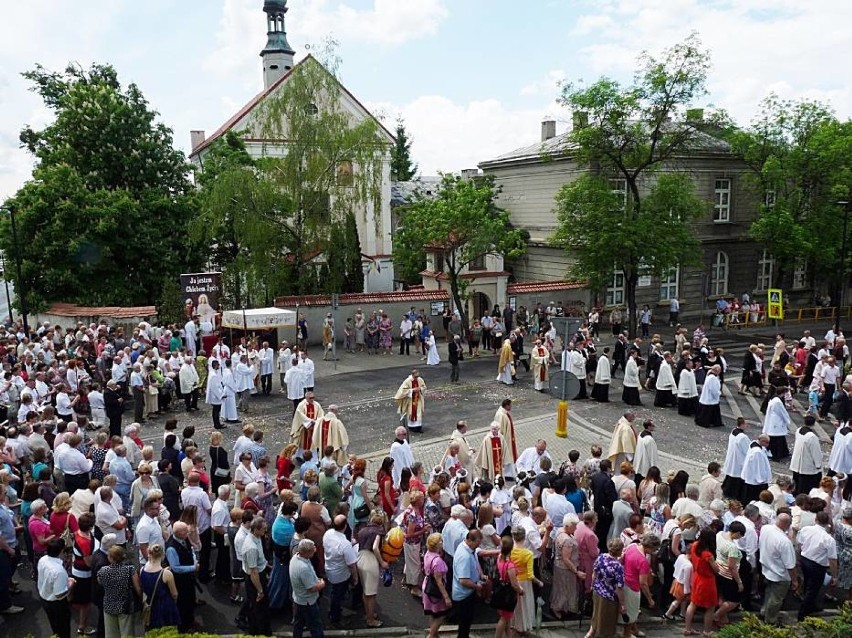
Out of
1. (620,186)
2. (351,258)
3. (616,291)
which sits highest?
(620,186)

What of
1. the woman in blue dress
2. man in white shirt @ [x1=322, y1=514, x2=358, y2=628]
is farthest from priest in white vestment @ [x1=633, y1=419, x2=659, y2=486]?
the woman in blue dress

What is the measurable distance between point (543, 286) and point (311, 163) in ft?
38.8

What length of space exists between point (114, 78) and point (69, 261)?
11.1 meters

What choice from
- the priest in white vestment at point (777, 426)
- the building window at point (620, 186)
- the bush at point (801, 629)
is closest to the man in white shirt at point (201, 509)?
the bush at point (801, 629)

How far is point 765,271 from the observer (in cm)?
3731

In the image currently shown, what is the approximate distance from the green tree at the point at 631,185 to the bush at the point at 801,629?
20.8 metres

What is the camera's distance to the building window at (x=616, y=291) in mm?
32969

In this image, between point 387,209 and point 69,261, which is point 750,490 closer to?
point 69,261

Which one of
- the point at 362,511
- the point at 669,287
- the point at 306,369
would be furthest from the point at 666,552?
the point at 669,287

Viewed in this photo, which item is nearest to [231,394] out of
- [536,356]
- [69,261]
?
[536,356]

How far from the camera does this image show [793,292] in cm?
3816

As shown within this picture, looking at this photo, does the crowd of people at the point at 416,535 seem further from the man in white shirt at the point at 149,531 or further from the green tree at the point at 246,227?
the green tree at the point at 246,227

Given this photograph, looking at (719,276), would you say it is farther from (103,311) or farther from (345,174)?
(103,311)

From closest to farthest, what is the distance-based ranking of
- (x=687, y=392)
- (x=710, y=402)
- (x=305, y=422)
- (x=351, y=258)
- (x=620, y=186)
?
(x=305, y=422), (x=710, y=402), (x=687, y=392), (x=351, y=258), (x=620, y=186)
